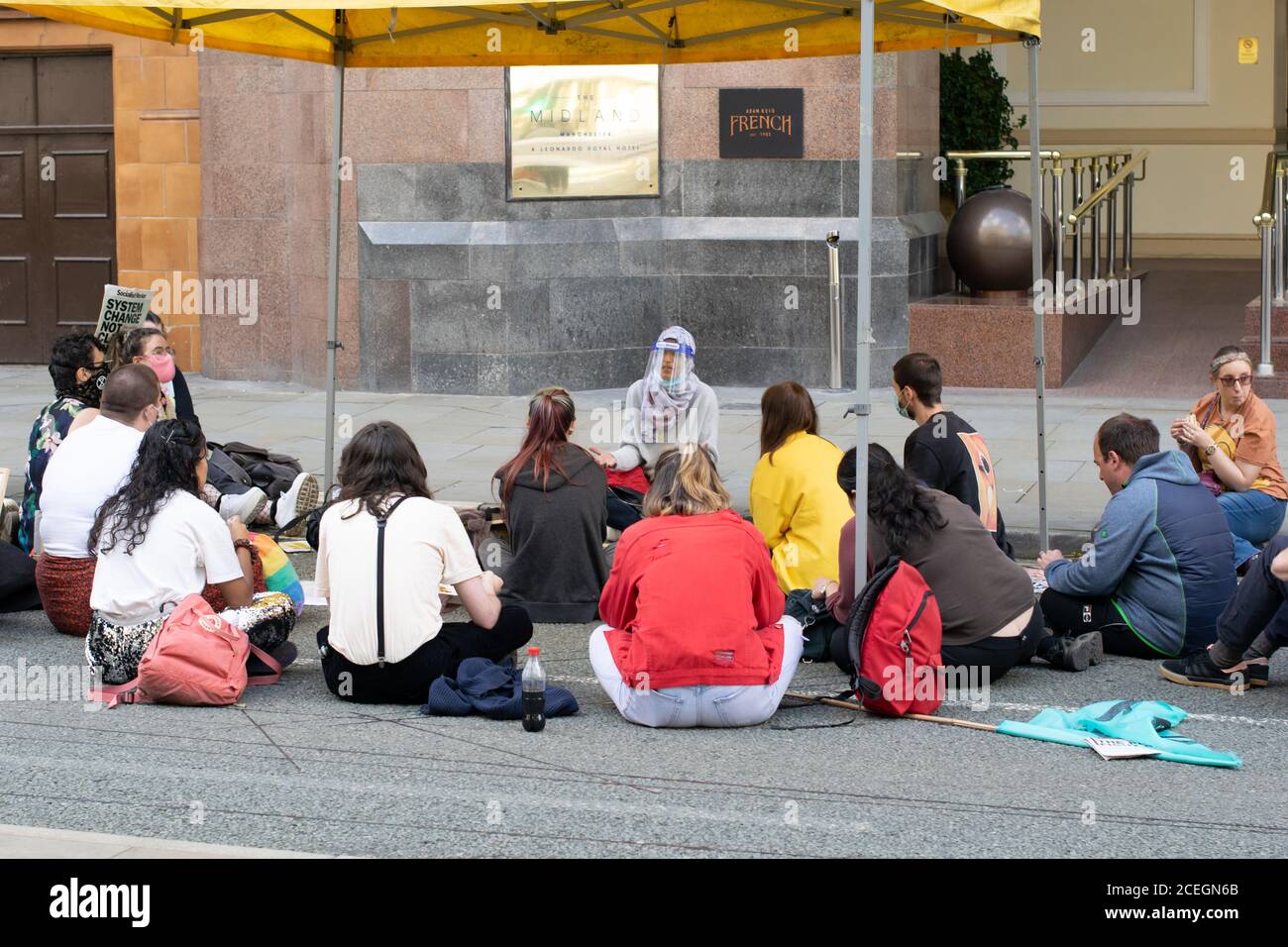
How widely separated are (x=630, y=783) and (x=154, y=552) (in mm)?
2234

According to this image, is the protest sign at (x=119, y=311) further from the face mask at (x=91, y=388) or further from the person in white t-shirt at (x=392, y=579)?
the person in white t-shirt at (x=392, y=579)

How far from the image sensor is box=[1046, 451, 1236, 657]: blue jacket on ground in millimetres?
7121

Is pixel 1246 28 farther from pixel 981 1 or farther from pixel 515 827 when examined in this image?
pixel 515 827

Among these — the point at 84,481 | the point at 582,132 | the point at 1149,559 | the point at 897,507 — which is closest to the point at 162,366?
the point at 84,481

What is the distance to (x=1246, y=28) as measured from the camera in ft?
71.6

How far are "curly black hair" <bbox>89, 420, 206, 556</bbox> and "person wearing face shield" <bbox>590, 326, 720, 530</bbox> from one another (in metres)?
3.26

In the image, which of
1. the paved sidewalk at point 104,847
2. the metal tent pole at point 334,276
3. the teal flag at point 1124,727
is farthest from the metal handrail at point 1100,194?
the paved sidewalk at point 104,847

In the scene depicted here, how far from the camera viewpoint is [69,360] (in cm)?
886

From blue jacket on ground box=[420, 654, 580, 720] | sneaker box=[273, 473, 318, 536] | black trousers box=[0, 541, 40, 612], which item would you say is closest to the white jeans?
blue jacket on ground box=[420, 654, 580, 720]

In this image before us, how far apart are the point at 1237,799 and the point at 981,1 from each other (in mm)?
4099

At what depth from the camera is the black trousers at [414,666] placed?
6555 millimetres

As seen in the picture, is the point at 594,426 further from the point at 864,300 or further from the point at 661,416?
the point at 864,300

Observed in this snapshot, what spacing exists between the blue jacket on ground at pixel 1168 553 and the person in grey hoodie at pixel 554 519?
7.48 ft

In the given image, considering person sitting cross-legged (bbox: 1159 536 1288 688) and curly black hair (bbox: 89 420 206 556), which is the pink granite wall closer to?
curly black hair (bbox: 89 420 206 556)
